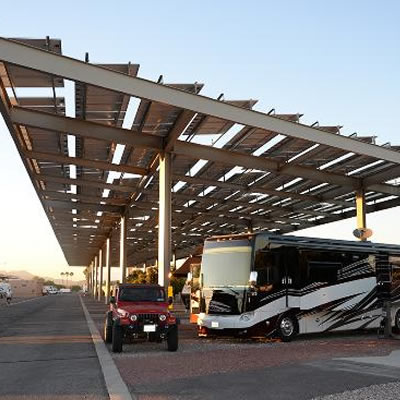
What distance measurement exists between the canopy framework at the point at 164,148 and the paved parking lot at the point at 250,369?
7554 millimetres

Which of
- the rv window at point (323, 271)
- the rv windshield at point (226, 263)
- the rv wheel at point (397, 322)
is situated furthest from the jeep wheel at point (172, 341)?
the rv wheel at point (397, 322)

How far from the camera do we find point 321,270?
18.3 meters

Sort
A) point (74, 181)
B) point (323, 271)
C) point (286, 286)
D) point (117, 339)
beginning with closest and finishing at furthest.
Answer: point (117, 339) < point (286, 286) < point (323, 271) < point (74, 181)

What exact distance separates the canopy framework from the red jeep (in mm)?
6127

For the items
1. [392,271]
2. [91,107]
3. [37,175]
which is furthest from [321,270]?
[37,175]

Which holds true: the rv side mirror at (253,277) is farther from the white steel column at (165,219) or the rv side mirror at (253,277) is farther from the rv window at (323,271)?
the white steel column at (165,219)

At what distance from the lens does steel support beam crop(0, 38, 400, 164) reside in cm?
1595

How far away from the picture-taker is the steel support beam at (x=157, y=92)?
16.0m

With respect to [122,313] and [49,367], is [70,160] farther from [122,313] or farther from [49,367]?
[49,367]

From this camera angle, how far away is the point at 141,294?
1623 cm

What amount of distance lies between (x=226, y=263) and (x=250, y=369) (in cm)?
645

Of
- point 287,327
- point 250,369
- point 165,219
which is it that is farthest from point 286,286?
point 165,219

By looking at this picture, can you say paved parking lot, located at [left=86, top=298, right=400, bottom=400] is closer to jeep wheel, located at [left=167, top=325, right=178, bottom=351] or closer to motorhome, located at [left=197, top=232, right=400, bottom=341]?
jeep wheel, located at [left=167, top=325, right=178, bottom=351]

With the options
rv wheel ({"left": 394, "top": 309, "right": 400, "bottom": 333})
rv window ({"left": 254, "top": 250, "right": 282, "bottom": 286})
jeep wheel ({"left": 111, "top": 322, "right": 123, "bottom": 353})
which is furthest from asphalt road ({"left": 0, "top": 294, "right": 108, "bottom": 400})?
rv wheel ({"left": 394, "top": 309, "right": 400, "bottom": 333})
